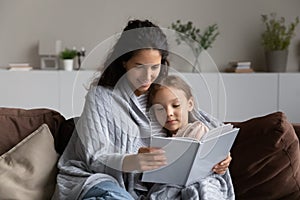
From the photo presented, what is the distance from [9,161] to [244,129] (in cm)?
91

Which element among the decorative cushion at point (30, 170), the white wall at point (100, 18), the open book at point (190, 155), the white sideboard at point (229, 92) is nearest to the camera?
the open book at point (190, 155)

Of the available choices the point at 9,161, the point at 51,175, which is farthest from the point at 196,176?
the point at 9,161

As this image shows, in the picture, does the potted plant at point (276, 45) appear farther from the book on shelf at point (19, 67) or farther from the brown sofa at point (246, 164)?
the brown sofa at point (246, 164)

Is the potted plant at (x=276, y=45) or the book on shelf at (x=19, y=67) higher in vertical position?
the potted plant at (x=276, y=45)

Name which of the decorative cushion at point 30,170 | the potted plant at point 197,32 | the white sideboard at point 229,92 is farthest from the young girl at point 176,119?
the potted plant at point 197,32

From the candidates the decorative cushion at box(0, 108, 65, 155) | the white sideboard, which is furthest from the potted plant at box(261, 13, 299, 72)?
the decorative cushion at box(0, 108, 65, 155)

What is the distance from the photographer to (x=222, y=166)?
185cm

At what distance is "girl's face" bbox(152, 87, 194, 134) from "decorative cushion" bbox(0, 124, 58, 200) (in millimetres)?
473

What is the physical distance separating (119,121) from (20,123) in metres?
0.50

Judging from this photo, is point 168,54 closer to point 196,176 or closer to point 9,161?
point 196,176

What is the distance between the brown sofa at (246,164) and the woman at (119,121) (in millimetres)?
113

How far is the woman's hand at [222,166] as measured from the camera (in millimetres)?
1842

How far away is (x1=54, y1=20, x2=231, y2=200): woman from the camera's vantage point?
176cm

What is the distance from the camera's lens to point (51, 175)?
1968mm
